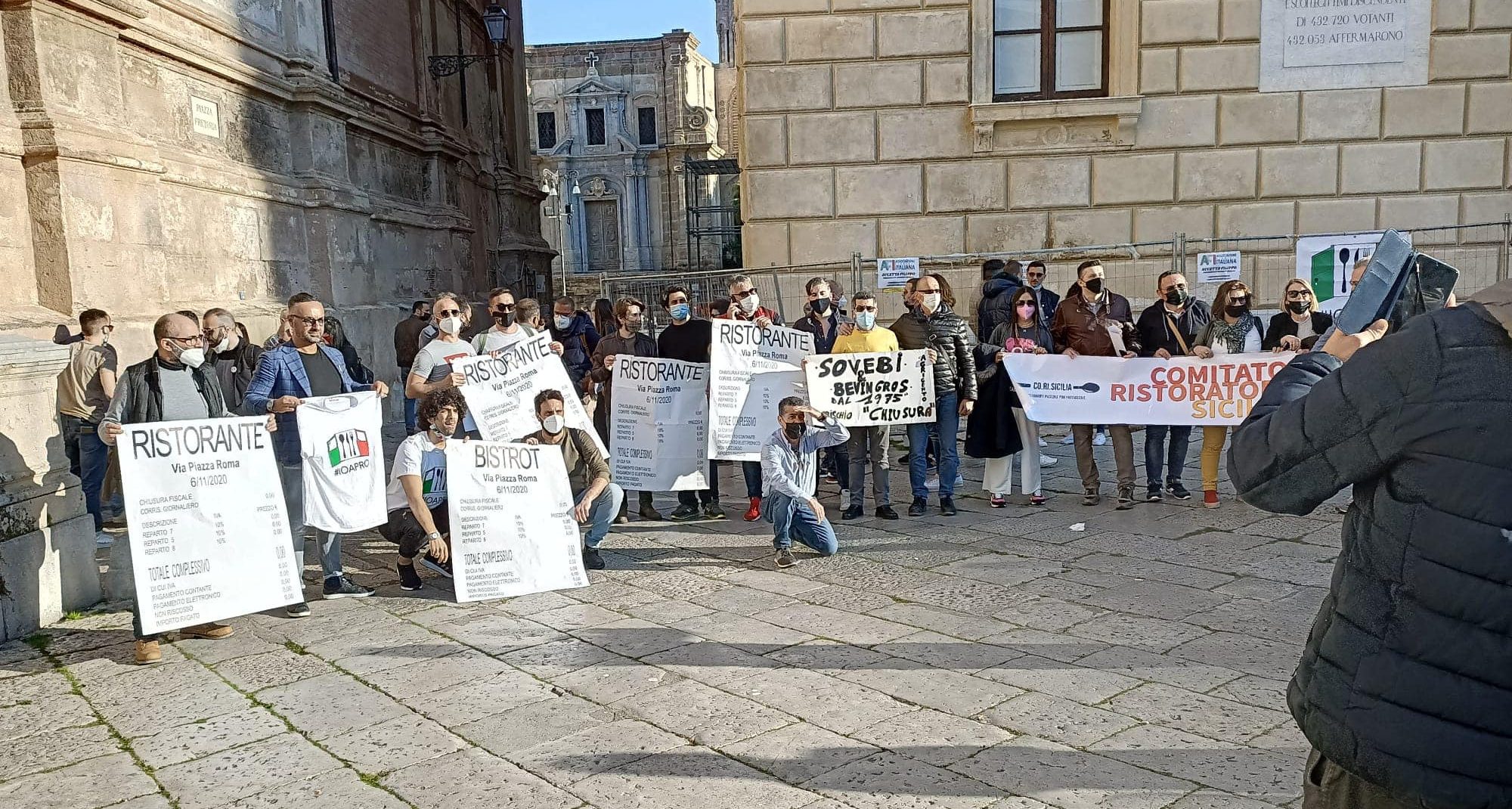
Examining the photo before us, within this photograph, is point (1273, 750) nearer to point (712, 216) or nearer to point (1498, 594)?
point (1498, 594)

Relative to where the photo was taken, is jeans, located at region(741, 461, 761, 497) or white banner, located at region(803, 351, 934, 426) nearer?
white banner, located at region(803, 351, 934, 426)

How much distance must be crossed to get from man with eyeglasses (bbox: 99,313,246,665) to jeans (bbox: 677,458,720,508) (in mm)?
3784

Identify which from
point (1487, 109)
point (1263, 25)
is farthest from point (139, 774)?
point (1487, 109)

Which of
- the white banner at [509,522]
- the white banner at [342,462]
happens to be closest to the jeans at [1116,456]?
the white banner at [509,522]

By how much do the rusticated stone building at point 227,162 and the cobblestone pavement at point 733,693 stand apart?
4.91 m

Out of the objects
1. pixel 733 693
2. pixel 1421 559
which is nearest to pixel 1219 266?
pixel 733 693

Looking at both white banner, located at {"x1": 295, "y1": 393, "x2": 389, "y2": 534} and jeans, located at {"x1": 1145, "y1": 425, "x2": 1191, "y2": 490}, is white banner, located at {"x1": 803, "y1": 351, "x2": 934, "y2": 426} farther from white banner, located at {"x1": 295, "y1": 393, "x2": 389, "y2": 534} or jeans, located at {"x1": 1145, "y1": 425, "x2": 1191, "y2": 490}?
white banner, located at {"x1": 295, "y1": 393, "x2": 389, "y2": 534}

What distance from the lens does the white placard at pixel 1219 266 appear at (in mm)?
11414

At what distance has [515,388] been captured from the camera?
7867mm

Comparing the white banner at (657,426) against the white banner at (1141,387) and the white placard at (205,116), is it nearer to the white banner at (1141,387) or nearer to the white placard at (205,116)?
the white banner at (1141,387)

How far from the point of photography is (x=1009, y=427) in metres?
8.92

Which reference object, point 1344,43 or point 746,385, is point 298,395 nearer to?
point 746,385

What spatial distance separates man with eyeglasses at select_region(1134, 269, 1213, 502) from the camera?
29.0 ft

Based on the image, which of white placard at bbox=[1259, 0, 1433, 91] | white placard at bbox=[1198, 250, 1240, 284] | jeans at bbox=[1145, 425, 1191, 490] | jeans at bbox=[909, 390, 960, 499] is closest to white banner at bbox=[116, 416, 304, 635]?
jeans at bbox=[909, 390, 960, 499]
